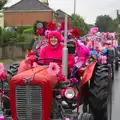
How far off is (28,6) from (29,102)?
80.8 metres

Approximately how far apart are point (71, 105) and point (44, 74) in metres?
0.78

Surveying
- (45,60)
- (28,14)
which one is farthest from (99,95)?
(28,14)

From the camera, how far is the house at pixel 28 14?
8275 cm

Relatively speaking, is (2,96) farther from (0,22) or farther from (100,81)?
(0,22)

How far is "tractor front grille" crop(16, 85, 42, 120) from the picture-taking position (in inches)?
253

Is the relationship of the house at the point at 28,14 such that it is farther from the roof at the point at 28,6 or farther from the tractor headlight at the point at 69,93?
the tractor headlight at the point at 69,93

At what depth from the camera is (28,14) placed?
83812mm

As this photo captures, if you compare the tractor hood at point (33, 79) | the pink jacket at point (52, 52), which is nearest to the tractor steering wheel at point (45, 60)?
the pink jacket at point (52, 52)

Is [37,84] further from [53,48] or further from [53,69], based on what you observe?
[53,48]

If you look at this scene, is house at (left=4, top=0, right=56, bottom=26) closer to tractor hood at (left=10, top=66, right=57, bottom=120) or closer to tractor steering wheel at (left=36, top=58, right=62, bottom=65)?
tractor steering wheel at (left=36, top=58, right=62, bottom=65)

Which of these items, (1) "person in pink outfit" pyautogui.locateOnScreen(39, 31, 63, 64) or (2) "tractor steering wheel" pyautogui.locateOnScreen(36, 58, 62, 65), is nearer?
(2) "tractor steering wheel" pyautogui.locateOnScreen(36, 58, 62, 65)

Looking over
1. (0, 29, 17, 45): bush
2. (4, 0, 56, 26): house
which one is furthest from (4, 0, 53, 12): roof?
(0, 29, 17, 45): bush

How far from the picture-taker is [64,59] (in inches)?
290

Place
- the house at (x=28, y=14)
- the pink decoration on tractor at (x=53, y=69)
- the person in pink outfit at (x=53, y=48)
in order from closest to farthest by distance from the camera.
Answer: the pink decoration on tractor at (x=53, y=69)
the person in pink outfit at (x=53, y=48)
the house at (x=28, y=14)
